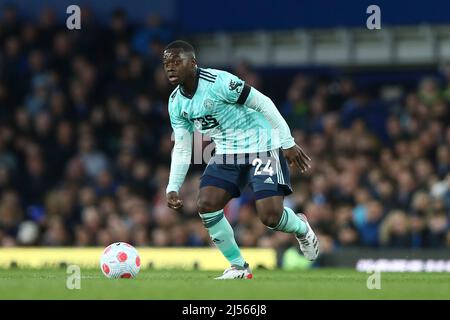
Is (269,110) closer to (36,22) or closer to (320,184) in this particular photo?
(320,184)

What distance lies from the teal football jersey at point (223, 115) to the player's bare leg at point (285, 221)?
53 cm

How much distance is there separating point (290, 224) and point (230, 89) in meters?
1.30

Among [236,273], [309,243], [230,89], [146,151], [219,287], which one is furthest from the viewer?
[146,151]

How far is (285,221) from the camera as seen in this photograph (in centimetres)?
1061

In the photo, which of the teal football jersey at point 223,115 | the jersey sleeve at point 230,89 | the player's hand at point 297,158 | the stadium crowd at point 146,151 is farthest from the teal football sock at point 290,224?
the stadium crowd at point 146,151

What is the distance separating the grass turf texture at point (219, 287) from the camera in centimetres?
855

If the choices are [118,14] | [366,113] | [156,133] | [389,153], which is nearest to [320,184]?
[389,153]

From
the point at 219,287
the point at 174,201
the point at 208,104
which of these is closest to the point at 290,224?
the point at 174,201

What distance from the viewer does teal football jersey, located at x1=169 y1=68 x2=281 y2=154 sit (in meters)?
10.5

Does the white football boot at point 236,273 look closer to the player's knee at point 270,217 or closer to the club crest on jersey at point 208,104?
the player's knee at point 270,217

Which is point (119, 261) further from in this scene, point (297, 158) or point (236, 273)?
point (297, 158)

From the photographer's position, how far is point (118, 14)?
21.0 meters

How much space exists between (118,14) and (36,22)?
1581 mm

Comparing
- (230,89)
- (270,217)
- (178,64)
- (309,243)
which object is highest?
(178,64)
